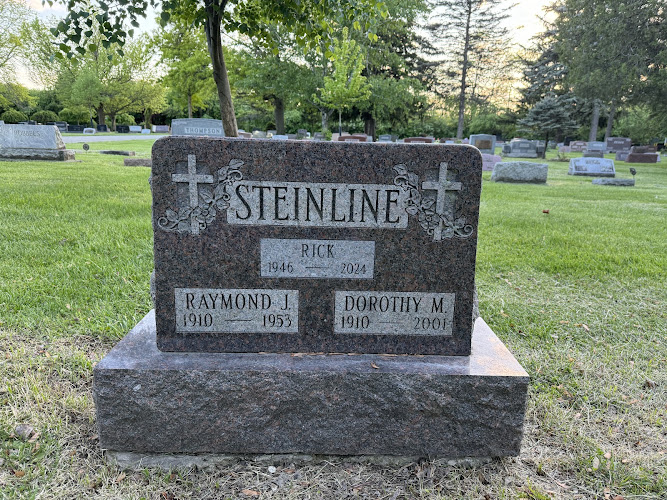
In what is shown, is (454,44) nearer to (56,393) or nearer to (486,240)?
(486,240)

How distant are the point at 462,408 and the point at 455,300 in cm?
51

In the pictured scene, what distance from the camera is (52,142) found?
13.6m

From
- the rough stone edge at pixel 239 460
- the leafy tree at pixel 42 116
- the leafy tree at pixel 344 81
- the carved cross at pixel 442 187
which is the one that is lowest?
the rough stone edge at pixel 239 460

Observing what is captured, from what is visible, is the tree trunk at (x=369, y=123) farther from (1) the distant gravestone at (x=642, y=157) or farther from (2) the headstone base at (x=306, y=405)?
(2) the headstone base at (x=306, y=405)

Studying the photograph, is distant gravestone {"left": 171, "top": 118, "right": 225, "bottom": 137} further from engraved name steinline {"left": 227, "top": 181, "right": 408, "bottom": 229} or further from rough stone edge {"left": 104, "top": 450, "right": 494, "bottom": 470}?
rough stone edge {"left": 104, "top": 450, "right": 494, "bottom": 470}

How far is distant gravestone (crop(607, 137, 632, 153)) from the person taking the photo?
96.2ft

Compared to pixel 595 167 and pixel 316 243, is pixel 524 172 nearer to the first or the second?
pixel 595 167

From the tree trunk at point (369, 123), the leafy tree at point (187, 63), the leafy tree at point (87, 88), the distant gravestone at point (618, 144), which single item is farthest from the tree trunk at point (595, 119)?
the leafy tree at point (87, 88)

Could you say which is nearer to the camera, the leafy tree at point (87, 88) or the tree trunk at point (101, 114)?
the leafy tree at point (87, 88)

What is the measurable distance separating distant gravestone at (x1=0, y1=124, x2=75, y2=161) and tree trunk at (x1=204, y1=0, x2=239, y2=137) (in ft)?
33.1

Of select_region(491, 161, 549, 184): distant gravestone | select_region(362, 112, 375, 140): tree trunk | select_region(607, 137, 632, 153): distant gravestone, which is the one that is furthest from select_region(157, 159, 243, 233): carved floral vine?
select_region(362, 112, 375, 140): tree trunk

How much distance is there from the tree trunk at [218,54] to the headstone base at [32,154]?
1006 cm

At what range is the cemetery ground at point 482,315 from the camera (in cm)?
211

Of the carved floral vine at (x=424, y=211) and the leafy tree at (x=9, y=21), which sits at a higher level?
the leafy tree at (x=9, y=21)
